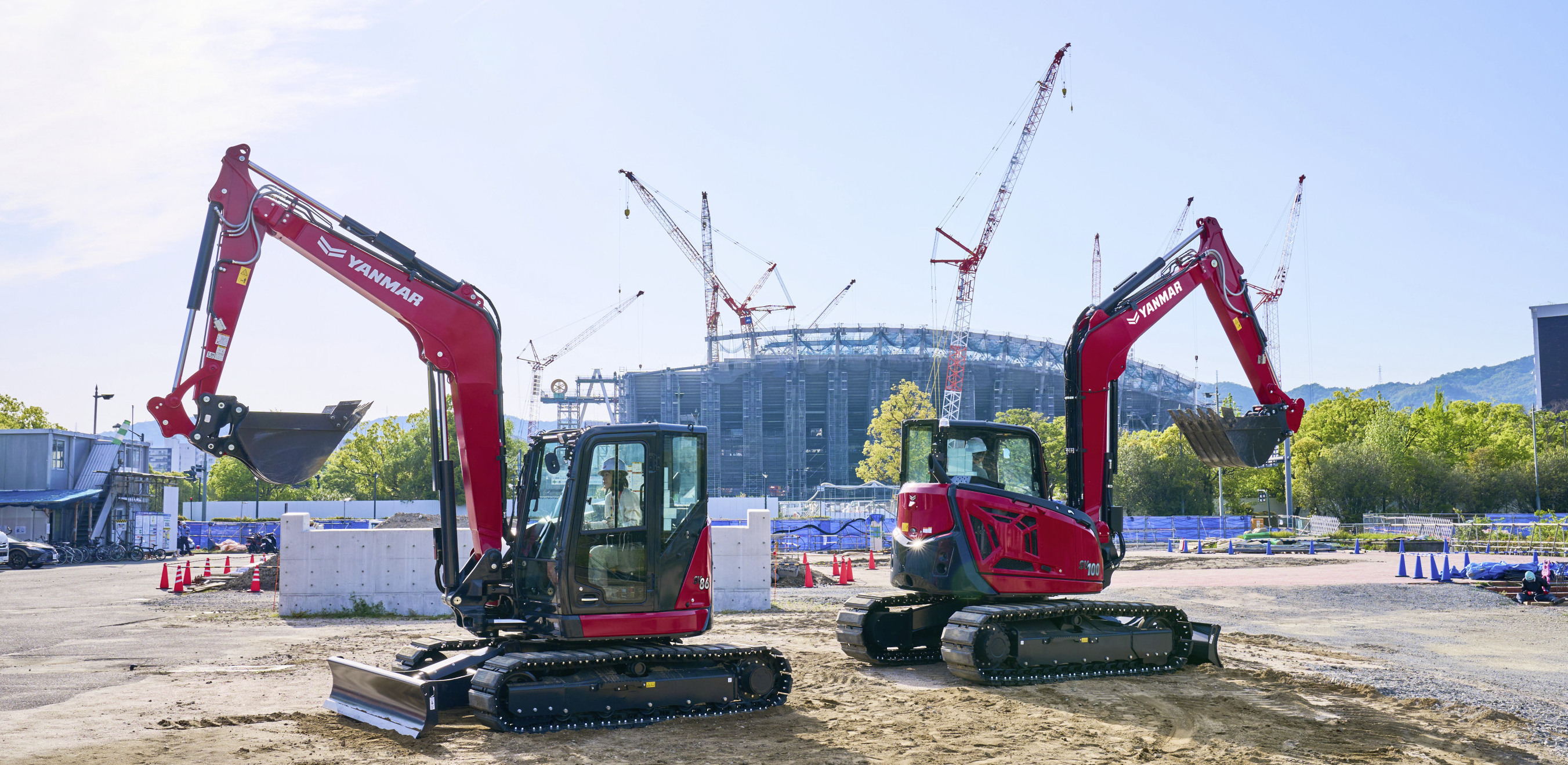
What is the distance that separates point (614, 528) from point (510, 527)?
127cm

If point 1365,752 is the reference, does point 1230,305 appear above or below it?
above

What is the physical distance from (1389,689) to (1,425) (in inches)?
3083

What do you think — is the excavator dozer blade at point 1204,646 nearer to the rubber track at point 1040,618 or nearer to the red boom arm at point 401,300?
the rubber track at point 1040,618

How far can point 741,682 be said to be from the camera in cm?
1237

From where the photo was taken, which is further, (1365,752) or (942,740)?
(942,740)

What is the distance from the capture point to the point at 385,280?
1184 centimetres

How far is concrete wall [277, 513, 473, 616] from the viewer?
2392 cm

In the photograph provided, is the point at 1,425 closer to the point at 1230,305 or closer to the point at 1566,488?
the point at 1230,305

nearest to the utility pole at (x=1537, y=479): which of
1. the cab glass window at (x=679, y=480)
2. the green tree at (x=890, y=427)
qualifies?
the green tree at (x=890, y=427)

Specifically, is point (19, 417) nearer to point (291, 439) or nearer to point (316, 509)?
point (316, 509)

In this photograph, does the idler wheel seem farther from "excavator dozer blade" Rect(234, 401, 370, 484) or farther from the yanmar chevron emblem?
the yanmar chevron emblem

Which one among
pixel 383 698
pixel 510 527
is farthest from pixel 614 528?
pixel 383 698

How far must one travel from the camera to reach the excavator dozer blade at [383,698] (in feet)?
35.8

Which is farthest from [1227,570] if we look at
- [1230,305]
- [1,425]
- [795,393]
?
[795,393]
